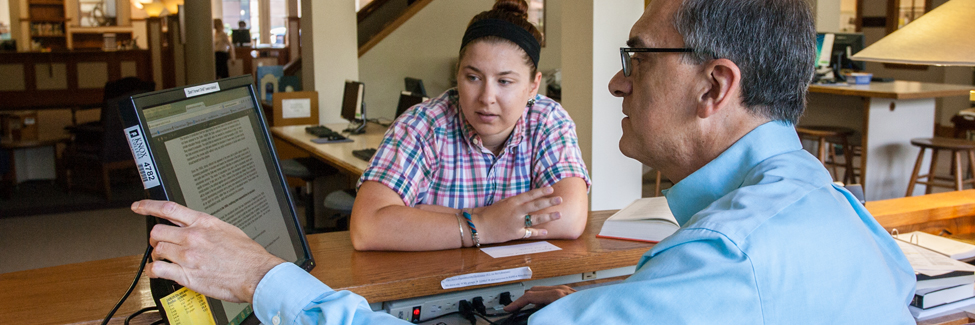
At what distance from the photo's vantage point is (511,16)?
173 centimetres

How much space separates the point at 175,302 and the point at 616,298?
0.53 meters

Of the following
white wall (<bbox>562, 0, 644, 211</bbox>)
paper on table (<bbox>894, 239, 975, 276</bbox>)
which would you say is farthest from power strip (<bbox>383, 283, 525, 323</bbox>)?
white wall (<bbox>562, 0, 644, 211</bbox>)

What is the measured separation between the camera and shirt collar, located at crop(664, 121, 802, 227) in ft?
2.95

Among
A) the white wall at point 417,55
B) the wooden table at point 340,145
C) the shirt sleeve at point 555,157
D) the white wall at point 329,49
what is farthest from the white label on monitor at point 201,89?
the white wall at point 417,55

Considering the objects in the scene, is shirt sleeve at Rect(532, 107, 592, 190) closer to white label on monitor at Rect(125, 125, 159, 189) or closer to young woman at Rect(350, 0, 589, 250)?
young woman at Rect(350, 0, 589, 250)

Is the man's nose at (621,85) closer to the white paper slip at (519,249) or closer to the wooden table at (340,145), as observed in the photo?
the white paper slip at (519,249)

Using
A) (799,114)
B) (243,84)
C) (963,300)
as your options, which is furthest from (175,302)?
(963,300)

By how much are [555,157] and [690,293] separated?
1.01m

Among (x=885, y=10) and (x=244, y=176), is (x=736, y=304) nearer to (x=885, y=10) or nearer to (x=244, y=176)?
(x=244, y=176)

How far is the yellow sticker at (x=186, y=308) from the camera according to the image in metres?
0.86

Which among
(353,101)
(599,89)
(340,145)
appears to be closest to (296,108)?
(353,101)

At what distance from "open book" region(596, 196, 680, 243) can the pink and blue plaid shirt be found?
153 mm

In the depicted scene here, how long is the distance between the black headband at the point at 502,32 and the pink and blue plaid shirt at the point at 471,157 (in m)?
0.18

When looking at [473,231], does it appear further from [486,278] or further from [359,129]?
[359,129]
